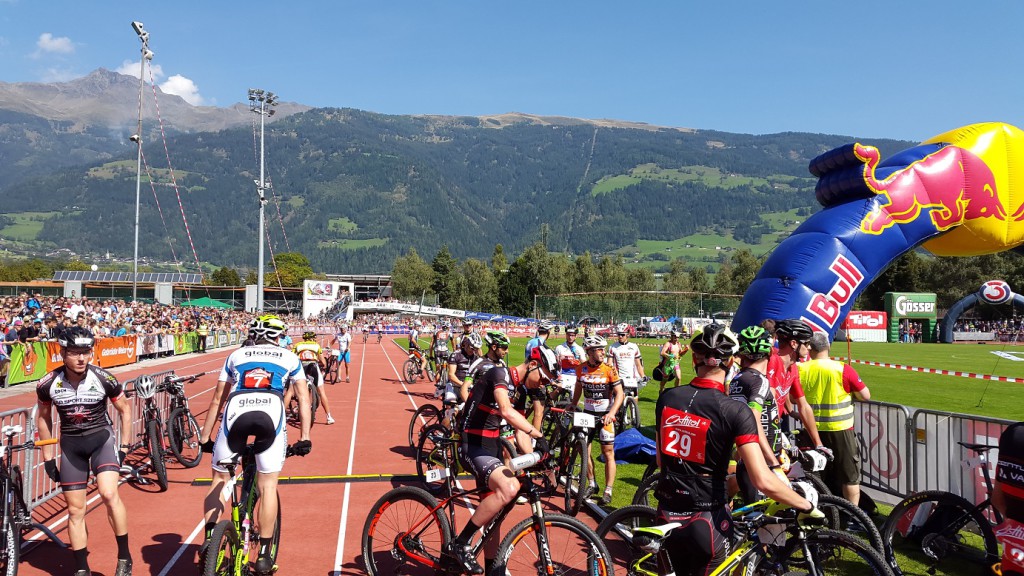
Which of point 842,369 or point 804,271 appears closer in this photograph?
point 842,369

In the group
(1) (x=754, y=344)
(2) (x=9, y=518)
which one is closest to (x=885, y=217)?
(1) (x=754, y=344)

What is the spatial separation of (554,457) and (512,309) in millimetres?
102978

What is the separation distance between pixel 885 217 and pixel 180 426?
40.0 feet

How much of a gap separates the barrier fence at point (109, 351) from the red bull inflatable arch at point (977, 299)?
30145 mm

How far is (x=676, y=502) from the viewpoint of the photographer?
4.09 meters

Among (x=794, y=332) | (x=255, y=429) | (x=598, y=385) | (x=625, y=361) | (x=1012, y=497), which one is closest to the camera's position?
(x=1012, y=497)

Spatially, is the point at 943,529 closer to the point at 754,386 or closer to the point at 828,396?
the point at 828,396

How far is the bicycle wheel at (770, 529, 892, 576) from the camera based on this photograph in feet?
13.2

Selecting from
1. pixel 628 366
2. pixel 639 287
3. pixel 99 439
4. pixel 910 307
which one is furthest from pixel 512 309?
pixel 99 439

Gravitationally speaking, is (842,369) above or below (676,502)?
above

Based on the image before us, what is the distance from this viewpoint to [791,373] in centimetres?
696

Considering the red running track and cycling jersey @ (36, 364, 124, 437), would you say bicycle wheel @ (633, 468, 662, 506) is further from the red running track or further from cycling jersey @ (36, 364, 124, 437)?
cycling jersey @ (36, 364, 124, 437)

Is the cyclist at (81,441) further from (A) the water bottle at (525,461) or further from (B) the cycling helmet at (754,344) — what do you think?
(B) the cycling helmet at (754,344)

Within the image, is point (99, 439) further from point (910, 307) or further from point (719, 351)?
point (910, 307)
